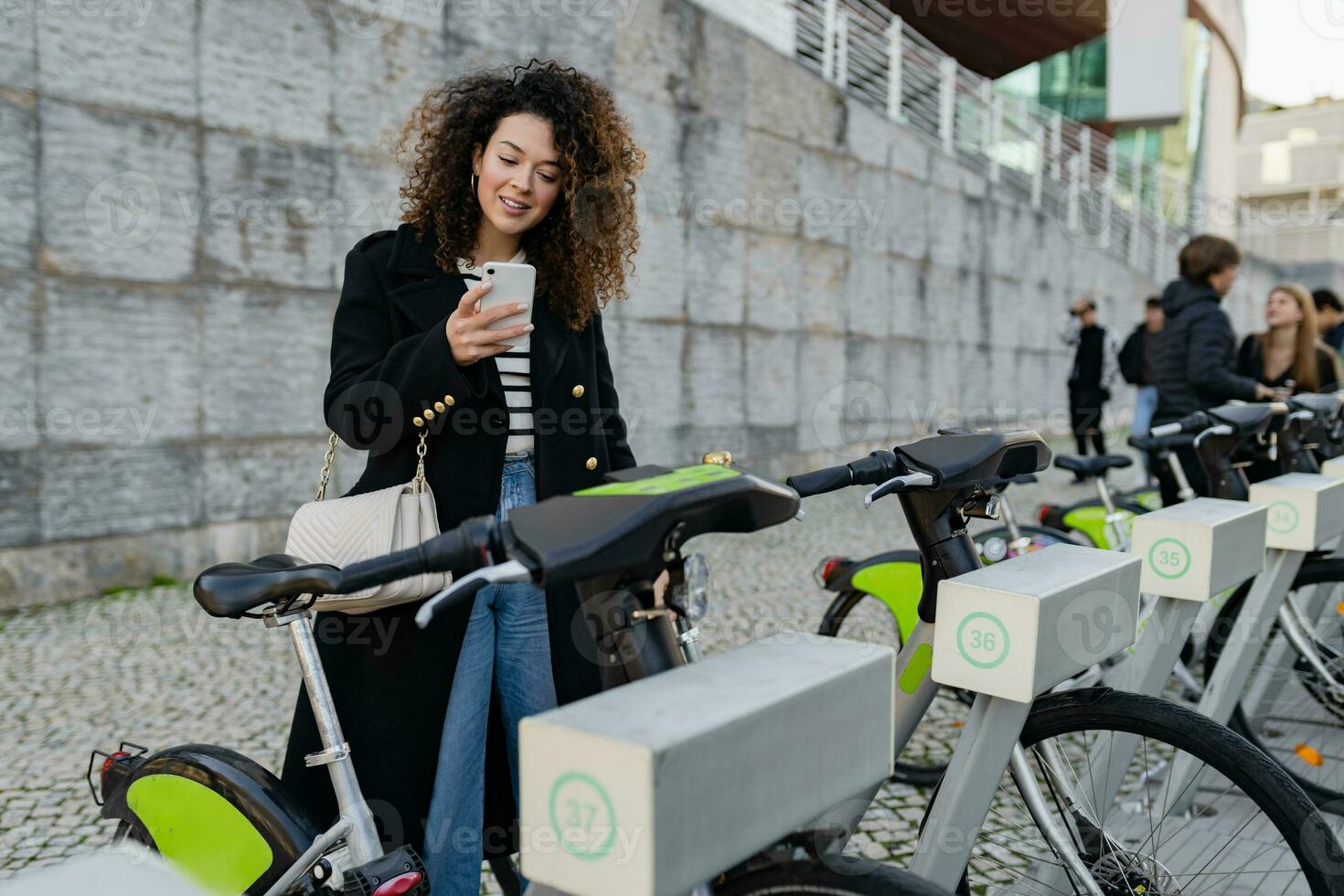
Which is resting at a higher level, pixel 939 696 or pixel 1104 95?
pixel 1104 95

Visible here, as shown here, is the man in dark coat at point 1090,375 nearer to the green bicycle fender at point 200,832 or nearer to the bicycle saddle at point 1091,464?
the bicycle saddle at point 1091,464

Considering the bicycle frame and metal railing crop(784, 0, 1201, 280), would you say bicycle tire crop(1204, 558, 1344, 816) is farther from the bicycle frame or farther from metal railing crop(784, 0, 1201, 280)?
metal railing crop(784, 0, 1201, 280)

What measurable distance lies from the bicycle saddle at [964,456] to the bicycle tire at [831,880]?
2.37ft

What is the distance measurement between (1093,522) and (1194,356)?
1.19m

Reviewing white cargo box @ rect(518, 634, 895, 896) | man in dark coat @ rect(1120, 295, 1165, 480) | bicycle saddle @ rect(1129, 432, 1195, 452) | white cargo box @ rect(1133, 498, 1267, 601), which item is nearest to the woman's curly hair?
white cargo box @ rect(518, 634, 895, 896)

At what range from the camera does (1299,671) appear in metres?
3.38

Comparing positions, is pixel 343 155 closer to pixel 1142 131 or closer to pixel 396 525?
pixel 396 525

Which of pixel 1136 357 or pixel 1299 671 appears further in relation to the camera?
pixel 1136 357

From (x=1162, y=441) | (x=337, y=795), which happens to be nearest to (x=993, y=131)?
(x=1162, y=441)

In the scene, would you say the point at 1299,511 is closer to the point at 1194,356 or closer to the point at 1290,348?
the point at 1194,356

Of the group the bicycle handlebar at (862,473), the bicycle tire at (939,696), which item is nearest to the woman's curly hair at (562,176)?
the bicycle handlebar at (862,473)

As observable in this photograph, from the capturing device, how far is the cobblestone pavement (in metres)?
3.14

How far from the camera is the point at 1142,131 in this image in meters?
26.7

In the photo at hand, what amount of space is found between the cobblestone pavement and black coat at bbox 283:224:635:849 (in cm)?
107
